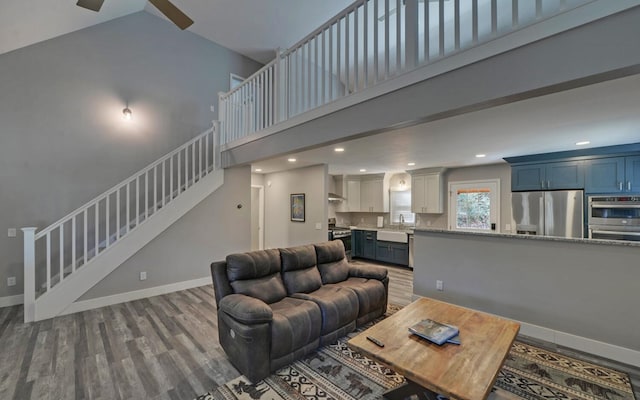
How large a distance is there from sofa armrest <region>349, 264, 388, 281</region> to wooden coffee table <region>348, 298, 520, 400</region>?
1092mm

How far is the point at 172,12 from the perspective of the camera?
8.34 ft

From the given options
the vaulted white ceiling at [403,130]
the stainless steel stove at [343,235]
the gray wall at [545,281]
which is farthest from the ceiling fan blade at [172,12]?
the stainless steel stove at [343,235]

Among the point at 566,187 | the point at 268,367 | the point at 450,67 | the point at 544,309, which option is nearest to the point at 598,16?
the point at 450,67

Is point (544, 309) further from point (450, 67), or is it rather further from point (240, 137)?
point (240, 137)

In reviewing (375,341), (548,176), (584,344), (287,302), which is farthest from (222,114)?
(584,344)

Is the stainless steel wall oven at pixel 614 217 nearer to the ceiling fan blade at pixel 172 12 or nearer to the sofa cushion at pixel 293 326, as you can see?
the sofa cushion at pixel 293 326

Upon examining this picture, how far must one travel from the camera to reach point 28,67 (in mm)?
4137

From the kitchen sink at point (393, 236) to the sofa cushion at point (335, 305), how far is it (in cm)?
342

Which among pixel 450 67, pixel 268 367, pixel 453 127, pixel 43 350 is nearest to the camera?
pixel 450 67

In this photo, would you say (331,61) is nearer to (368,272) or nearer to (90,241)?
(368,272)

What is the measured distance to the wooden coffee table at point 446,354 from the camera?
1544mm

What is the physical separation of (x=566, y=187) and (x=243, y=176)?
579 cm

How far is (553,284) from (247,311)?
3237mm

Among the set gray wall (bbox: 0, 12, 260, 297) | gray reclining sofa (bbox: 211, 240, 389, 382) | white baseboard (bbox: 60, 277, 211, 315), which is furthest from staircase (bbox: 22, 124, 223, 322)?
gray reclining sofa (bbox: 211, 240, 389, 382)
